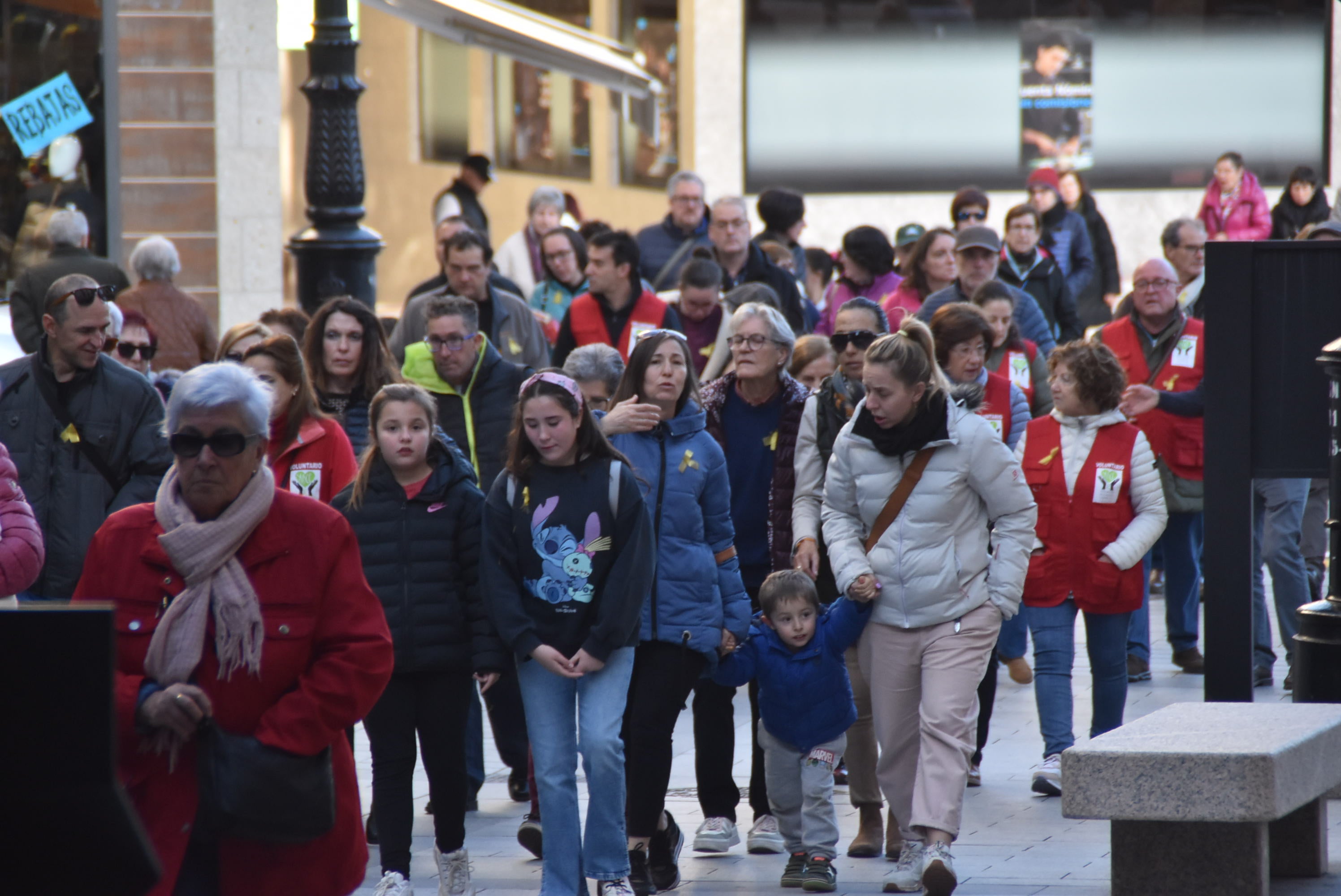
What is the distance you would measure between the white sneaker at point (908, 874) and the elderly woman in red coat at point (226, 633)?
276 cm

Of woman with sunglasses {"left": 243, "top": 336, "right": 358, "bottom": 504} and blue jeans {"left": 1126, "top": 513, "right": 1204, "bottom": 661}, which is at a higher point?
woman with sunglasses {"left": 243, "top": 336, "right": 358, "bottom": 504}

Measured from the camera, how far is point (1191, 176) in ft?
76.1

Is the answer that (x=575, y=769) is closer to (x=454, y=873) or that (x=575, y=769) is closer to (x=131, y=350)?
(x=454, y=873)

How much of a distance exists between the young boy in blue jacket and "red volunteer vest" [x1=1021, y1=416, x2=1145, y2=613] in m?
1.56

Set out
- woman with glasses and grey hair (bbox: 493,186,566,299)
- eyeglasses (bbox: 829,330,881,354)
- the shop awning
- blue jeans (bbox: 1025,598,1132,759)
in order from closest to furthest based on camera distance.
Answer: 1. eyeglasses (bbox: 829,330,881,354)
2. blue jeans (bbox: 1025,598,1132,759)
3. woman with glasses and grey hair (bbox: 493,186,566,299)
4. the shop awning

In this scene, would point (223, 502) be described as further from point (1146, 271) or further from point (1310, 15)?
point (1310, 15)

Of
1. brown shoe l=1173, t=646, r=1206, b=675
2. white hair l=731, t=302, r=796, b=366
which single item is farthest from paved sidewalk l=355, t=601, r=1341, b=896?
white hair l=731, t=302, r=796, b=366

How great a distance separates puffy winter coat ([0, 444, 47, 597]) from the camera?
536 cm

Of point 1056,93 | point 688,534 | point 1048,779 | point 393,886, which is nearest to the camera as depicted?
Answer: point 393,886

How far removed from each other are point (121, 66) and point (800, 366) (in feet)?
23.5

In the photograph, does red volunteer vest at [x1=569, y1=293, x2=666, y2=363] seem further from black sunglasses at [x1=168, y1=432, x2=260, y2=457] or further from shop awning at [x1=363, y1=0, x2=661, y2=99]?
black sunglasses at [x1=168, y1=432, x2=260, y2=457]

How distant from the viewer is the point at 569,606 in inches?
240

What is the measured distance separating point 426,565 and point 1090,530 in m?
3.04

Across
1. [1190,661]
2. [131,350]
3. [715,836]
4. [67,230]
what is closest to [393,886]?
[715,836]
